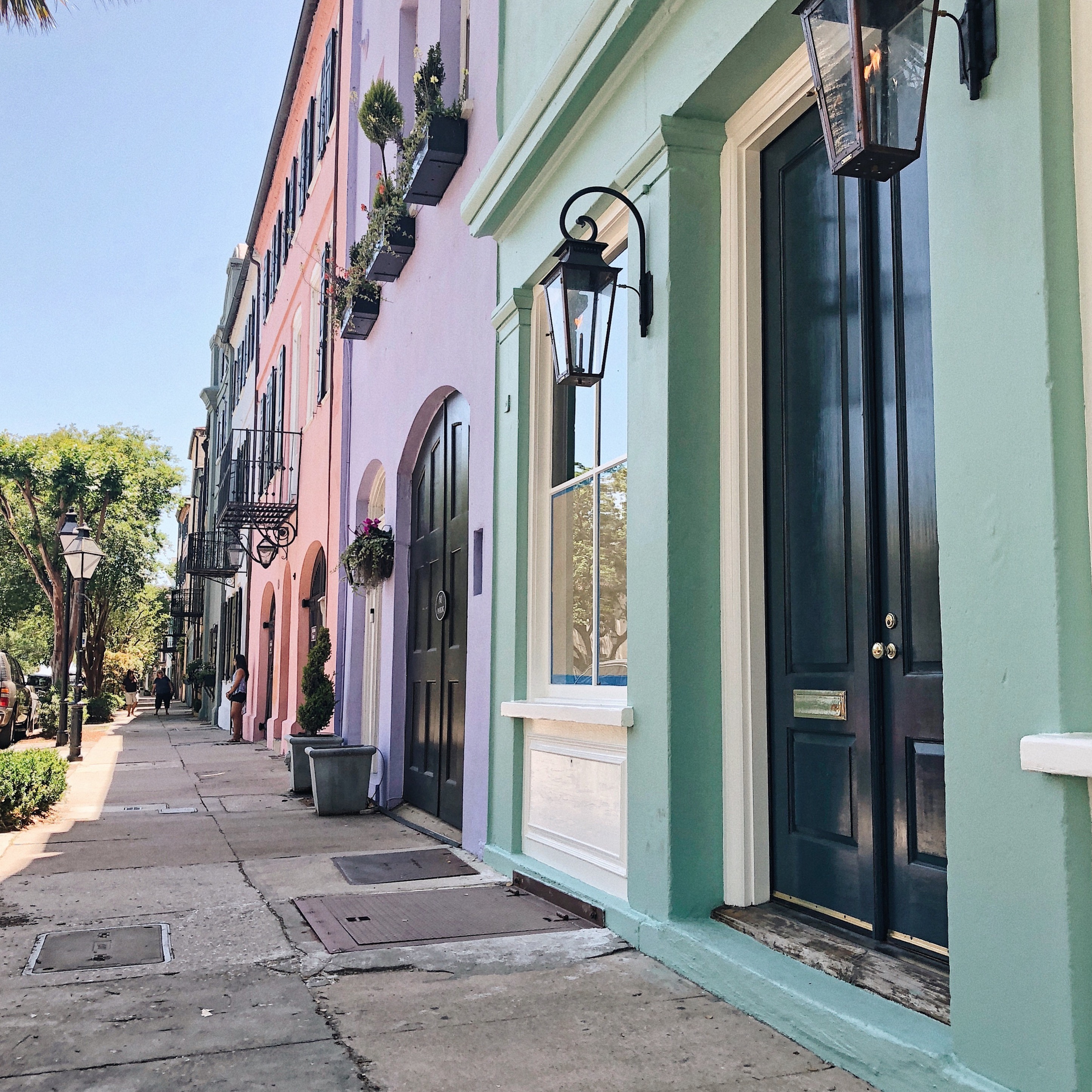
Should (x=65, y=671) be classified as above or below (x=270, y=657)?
below

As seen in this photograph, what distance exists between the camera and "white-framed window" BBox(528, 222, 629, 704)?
495 centimetres

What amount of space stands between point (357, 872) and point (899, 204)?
173 inches

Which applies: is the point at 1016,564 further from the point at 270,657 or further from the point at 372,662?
the point at 270,657

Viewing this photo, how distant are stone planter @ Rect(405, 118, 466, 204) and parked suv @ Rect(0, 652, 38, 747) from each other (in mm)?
11133

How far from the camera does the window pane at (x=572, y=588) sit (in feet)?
17.3

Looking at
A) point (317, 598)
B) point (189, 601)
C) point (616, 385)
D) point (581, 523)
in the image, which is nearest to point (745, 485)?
point (616, 385)

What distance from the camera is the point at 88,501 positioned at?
93.8 feet

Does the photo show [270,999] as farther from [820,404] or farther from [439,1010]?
[820,404]

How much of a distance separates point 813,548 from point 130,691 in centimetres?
3946

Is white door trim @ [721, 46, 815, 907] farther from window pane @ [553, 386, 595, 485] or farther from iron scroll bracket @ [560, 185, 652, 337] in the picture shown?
window pane @ [553, 386, 595, 485]

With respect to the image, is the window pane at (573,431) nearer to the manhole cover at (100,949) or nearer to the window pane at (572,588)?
the window pane at (572,588)

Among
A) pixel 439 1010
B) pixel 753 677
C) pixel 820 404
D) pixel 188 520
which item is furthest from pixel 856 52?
pixel 188 520

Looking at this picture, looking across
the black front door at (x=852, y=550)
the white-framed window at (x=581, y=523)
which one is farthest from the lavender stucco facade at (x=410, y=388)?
the black front door at (x=852, y=550)

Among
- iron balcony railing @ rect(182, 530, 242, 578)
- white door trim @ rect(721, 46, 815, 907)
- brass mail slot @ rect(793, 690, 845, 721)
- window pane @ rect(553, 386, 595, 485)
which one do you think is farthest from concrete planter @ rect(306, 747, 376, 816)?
iron balcony railing @ rect(182, 530, 242, 578)
